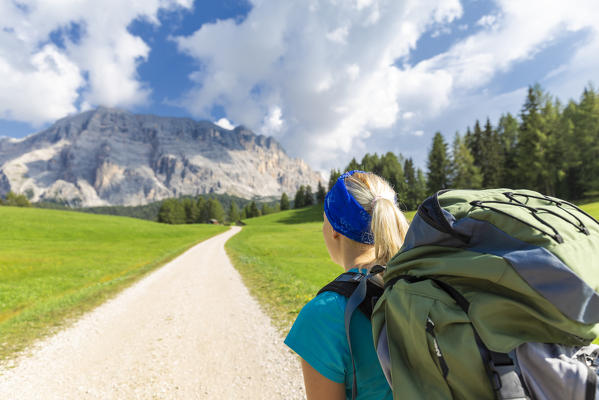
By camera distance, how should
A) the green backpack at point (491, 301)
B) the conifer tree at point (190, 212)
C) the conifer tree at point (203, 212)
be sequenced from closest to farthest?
the green backpack at point (491, 301), the conifer tree at point (190, 212), the conifer tree at point (203, 212)

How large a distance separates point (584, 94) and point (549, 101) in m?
6.06

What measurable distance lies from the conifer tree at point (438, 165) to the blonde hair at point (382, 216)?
61493 mm

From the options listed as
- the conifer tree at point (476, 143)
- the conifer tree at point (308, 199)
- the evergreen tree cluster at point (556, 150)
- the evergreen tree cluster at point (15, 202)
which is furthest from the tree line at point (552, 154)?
the evergreen tree cluster at point (15, 202)

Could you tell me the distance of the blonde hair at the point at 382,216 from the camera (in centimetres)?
190

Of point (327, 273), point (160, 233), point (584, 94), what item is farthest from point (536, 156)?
point (160, 233)

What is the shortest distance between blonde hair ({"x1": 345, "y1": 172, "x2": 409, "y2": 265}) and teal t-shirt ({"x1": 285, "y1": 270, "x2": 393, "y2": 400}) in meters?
0.46

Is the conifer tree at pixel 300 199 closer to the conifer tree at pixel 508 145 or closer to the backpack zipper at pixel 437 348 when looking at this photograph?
the conifer tree at pixel 508 145

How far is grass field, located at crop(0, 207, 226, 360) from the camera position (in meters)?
9.14

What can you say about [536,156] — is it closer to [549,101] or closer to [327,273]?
[549,101]

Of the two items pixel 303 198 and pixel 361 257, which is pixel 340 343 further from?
pixel 303 198

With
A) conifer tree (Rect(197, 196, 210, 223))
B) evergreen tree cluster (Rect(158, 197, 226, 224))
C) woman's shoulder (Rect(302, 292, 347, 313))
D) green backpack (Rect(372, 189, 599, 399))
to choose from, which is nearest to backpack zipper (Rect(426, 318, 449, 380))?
green backpack (Rect(372, 189, 599, 399))

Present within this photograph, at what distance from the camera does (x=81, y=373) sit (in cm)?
579

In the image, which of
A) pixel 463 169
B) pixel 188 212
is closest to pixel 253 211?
pixel 188 212

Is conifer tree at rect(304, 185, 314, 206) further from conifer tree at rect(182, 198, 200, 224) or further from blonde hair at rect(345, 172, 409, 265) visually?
Answer: blonde hair at rect(345, 172, 409, 265)
